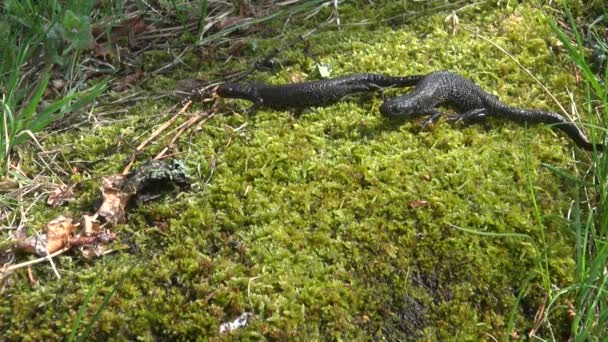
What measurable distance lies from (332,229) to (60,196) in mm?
1589

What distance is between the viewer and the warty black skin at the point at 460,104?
3.80 m

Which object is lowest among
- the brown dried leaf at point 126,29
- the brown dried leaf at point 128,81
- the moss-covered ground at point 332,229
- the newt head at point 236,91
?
the moss-covered ground at point 332,229

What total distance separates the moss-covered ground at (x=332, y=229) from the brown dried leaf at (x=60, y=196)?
0.08 meters

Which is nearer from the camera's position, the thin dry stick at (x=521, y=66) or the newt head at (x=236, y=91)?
the thin dry stick at (x=521, y=66)

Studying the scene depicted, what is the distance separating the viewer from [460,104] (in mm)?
4027

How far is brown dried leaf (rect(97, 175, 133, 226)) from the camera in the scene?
3312 millimetres

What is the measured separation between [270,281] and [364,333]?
51cm

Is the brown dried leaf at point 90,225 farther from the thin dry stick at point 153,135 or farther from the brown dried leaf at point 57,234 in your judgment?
the thin dry stick at point 153,135

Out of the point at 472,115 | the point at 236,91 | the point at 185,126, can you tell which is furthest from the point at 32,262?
the point at 472,115

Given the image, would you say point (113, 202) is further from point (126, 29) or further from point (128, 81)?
point (126, 29)

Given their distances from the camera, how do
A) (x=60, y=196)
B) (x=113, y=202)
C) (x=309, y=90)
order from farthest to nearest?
(x=309, y=90) → (x=60, y=196) → (x=113, y=202)

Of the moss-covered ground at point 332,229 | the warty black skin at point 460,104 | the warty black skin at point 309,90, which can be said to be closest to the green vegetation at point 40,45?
the moss-covered ground at point 332,229

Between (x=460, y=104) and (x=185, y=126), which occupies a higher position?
(x=185, y=126)

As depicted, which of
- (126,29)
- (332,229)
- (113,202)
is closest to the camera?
(332,229)
